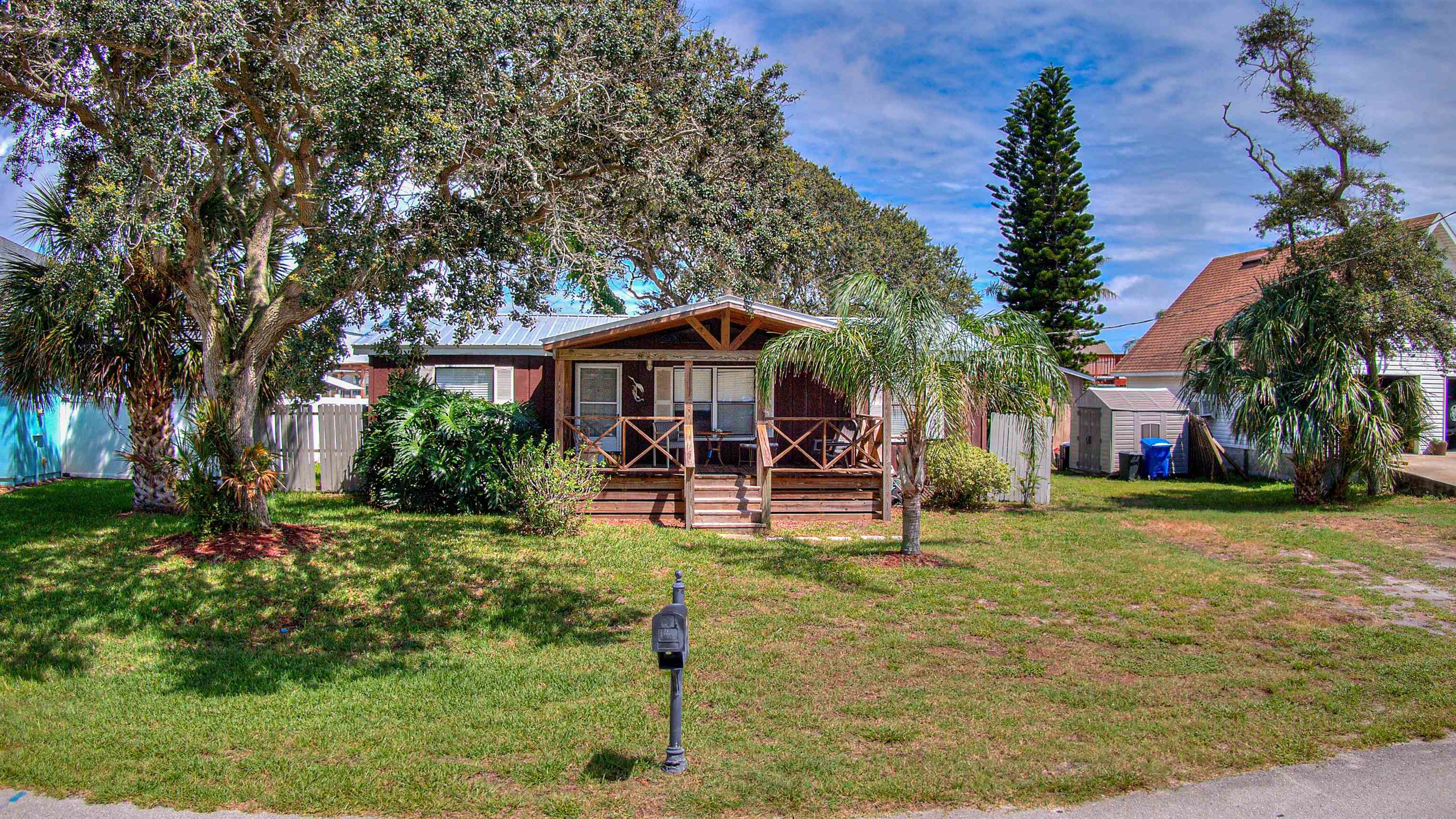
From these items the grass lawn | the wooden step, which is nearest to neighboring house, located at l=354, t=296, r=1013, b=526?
the wooden step

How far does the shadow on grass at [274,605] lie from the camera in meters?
7.01

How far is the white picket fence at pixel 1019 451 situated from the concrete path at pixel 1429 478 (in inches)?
260

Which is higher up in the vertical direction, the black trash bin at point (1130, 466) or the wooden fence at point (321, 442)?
the wooden fence at point (321, 442)

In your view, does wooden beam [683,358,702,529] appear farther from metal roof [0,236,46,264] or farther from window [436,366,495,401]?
metal roof [0,236,46,264]

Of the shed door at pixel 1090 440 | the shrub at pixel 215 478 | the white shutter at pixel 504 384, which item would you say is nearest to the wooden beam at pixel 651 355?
the white shutter at pixel 504 384

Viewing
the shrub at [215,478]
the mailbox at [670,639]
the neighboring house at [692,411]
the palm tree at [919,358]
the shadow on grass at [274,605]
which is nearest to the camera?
the mailbox at [670,639]

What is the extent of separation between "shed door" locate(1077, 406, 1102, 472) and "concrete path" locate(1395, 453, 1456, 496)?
6.79 meters

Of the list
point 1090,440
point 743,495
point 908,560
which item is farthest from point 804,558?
point 1090,440

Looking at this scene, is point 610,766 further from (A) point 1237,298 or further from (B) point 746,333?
(A) point 1237,298

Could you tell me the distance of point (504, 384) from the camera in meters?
18.9

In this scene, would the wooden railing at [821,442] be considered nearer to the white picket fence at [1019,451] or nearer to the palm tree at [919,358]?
the white picket fence at [1019,451]

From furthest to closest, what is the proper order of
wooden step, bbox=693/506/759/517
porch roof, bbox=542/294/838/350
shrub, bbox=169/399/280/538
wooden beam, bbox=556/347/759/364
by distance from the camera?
wooden beam, bbox=556/347/759/364 < wooden step, bbox=693/506/759/517 < porch roof, bbox=542/294/838/350 < shrub, bbox=169/399/280/538

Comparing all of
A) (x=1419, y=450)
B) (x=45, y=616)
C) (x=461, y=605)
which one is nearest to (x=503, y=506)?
(x=461, y=605)

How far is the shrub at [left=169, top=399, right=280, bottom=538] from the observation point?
33.0ft
